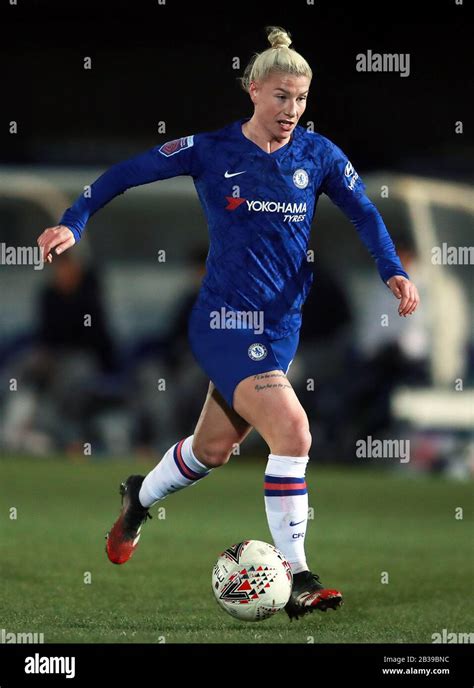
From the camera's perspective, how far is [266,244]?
5.53 meters

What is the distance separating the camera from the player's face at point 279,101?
538cm

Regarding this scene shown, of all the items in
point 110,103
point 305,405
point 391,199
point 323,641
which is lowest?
point 323,641

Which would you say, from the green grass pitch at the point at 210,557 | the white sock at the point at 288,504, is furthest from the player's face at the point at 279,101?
the green grass pitch at the point at 210,557

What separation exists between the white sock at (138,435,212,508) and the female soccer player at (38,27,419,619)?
0.26 meters

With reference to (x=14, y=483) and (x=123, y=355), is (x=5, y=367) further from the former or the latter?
(x=14, y=483)

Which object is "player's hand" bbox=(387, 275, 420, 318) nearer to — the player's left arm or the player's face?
Result: the player's left arm

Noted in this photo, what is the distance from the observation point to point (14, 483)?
38.1 ft

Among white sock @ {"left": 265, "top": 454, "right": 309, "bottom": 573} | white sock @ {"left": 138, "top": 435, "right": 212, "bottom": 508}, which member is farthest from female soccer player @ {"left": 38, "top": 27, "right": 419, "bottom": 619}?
white sock @ {"left": 138, "top": 435, "right": 212, "bottom": 508}

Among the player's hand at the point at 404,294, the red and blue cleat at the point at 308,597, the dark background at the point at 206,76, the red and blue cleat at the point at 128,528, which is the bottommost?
the red and blue cleat at the point at 308,597

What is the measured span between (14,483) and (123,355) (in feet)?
14.0

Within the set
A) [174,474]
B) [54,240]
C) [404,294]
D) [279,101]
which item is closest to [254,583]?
[174,474]

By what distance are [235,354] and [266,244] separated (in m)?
0.49

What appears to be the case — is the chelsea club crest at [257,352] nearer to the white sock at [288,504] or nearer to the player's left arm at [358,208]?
the white sock at [288,504]

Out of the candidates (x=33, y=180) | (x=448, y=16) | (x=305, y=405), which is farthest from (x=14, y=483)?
(x=448, y=16)
